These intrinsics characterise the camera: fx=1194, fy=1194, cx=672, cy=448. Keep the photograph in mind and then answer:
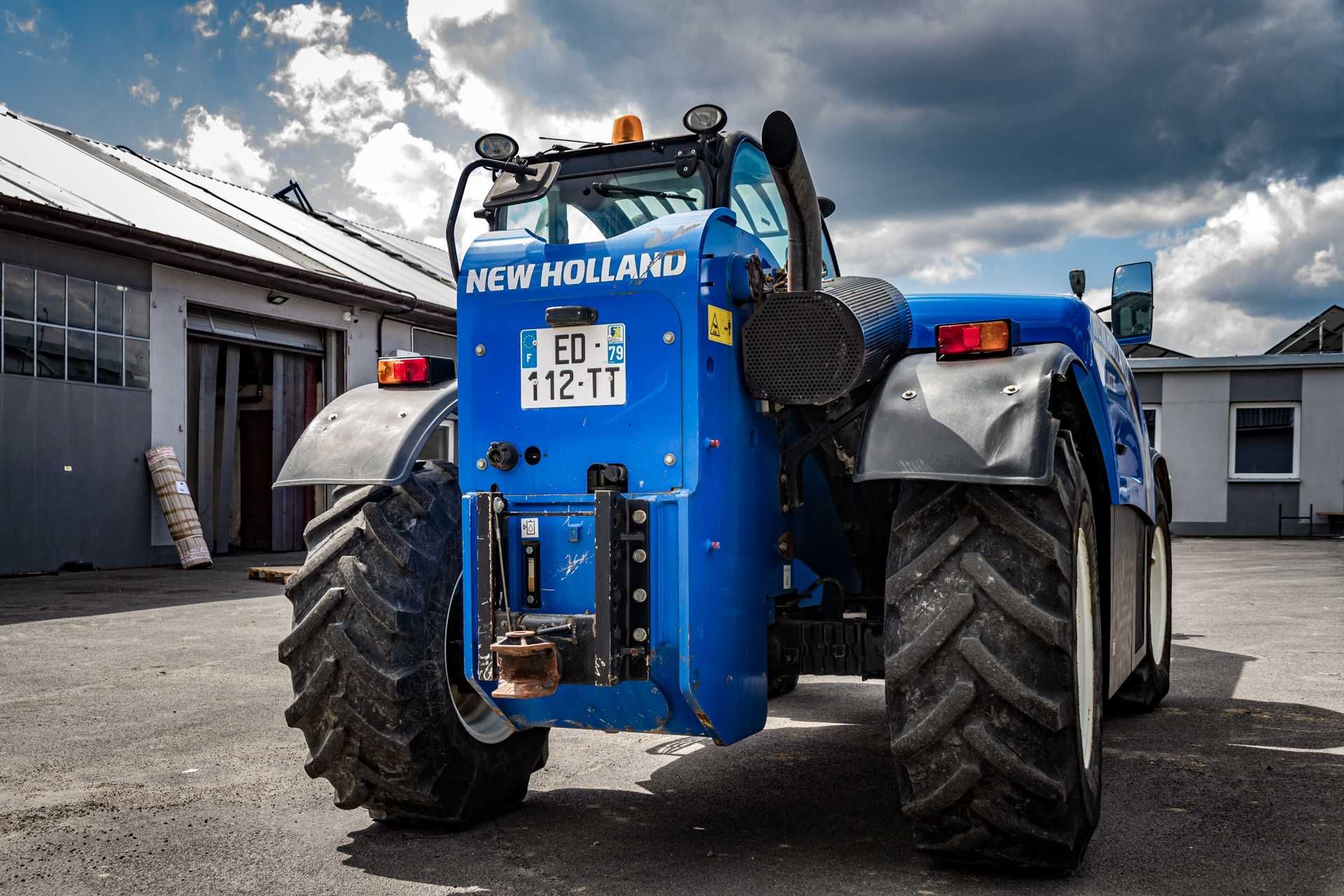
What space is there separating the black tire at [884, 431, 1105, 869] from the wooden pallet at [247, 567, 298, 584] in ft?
37.3

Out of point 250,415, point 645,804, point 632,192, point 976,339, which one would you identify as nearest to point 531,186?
point 632,192

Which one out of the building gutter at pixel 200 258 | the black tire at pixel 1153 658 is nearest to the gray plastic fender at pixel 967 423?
the black tire at pixel 1153 658

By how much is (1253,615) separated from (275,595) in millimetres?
9586

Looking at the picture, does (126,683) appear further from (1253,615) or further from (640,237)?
(1253,615)

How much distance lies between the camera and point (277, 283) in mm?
18344

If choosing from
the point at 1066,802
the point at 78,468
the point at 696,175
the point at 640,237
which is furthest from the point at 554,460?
the point at 78,468

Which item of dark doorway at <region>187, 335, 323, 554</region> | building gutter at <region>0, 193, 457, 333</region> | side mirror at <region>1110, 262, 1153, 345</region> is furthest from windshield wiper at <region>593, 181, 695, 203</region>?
dark doorway at <region>187, 335, 323, 554</region>

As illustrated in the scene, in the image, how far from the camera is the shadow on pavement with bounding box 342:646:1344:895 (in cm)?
348

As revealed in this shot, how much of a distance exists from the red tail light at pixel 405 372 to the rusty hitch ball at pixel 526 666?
1.47 metres

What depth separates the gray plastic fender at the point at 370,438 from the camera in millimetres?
4066

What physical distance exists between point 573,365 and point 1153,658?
13.0ft

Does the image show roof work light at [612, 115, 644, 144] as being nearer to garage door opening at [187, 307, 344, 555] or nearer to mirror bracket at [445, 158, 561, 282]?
mirror bracket at [445, 158, 561, 282]

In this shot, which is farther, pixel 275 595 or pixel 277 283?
pixel 277 283

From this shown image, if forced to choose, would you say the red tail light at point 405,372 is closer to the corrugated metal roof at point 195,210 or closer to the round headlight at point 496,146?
the round headlight at point 496,146
